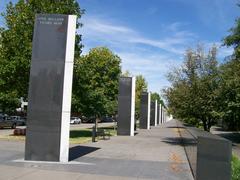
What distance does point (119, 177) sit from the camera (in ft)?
37.2

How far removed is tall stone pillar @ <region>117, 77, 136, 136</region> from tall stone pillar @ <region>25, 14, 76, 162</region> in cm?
1913

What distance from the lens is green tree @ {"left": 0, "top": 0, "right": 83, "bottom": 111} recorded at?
24422mm

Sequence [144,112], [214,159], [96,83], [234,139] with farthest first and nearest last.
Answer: [144,112] → [96,83] → [234,139] → [214,159]

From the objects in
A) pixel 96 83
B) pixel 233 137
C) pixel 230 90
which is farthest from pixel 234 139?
pixel 96 83

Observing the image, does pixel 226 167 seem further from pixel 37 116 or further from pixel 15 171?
pixel 37 116

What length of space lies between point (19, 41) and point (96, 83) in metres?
20.0

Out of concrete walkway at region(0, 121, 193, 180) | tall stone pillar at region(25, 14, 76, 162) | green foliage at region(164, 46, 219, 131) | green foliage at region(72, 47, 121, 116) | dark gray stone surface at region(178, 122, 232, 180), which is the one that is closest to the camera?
dark gray stone surface at region(178, 122, 232, 180)

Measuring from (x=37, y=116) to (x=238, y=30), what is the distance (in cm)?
1842

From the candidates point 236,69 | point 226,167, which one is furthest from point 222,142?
point 236,69

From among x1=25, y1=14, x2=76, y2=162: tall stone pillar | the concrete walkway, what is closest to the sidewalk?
the concrete walkway

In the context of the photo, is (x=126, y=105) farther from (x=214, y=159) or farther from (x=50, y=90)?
(x=214, y=159)

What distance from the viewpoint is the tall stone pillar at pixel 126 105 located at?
108ft

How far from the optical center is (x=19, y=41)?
24891mm

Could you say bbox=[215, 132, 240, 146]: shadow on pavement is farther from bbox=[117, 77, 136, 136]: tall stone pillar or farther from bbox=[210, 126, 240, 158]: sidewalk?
bbox=[117, 77, 136, 136]: tall stone pillar
